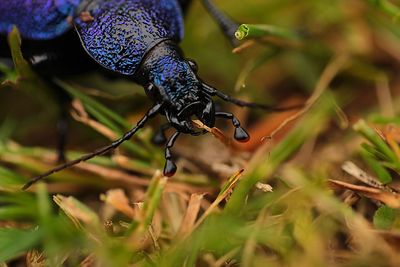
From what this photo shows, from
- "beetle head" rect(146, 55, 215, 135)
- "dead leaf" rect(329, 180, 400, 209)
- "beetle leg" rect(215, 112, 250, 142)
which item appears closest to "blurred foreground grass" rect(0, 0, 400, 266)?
"dead leaf" rect(329, 180, 400, 209)

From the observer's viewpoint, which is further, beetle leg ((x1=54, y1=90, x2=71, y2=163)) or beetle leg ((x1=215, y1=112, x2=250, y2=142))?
beetle leg ((x1=54, y1=90, x2=71, y2=163))

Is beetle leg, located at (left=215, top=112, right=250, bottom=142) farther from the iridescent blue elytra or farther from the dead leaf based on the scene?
the dead leaf

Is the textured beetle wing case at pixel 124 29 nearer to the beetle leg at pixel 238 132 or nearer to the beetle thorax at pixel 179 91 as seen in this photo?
the beetle thorax at pixel 179 91

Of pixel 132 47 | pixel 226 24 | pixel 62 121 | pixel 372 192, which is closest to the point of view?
pixel 372 192

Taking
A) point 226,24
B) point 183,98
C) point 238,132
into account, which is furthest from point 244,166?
point 226,24

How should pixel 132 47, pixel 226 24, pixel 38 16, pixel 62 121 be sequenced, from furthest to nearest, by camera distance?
pixel 226 24, pixel 62 121, pixel 38 16, pixel 132 47

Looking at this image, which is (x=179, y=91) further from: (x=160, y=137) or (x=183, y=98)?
(x=160, y=137)
